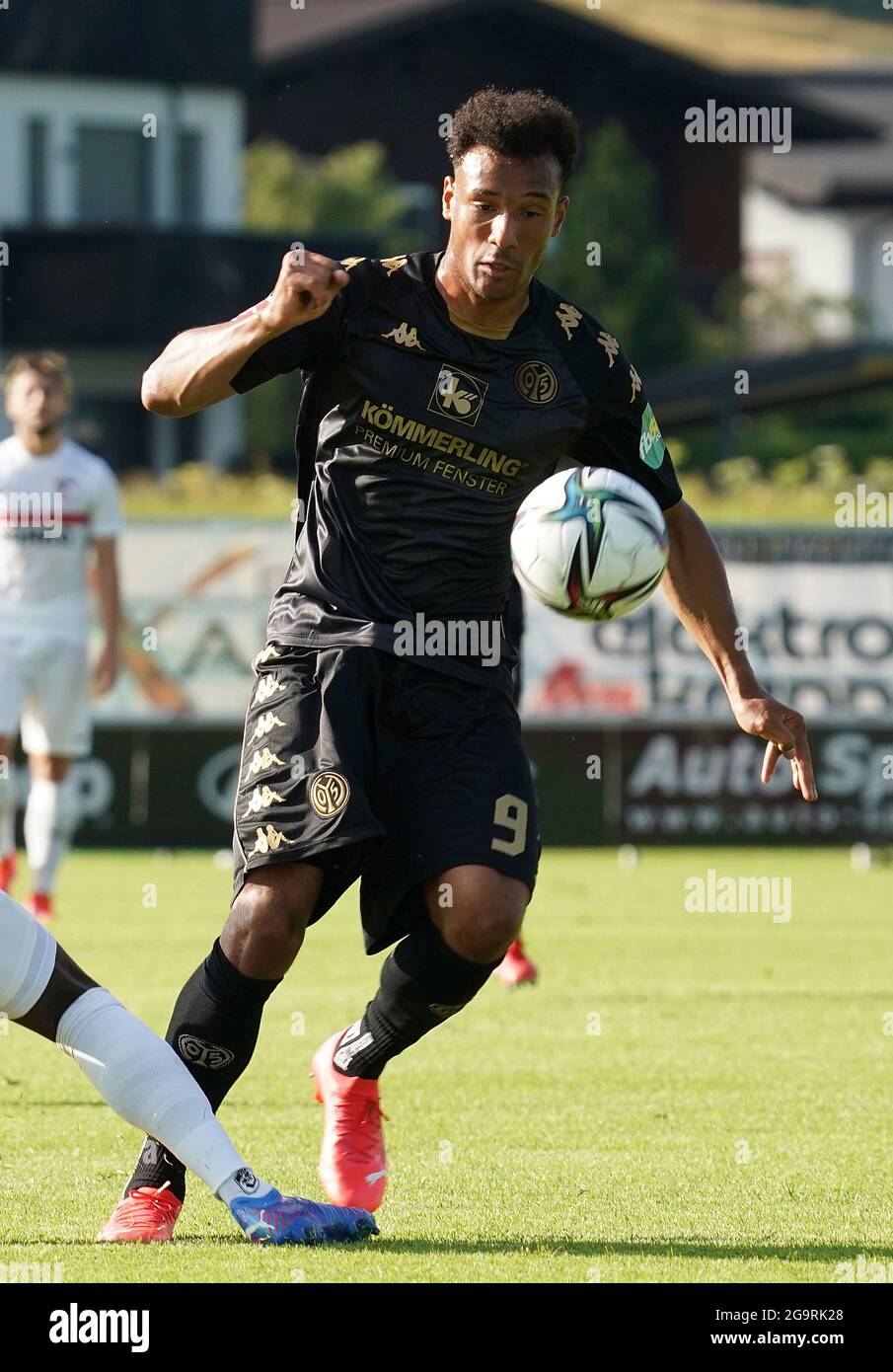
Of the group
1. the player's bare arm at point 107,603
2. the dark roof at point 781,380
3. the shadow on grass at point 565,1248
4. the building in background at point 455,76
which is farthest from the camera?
A: the building in background at point 455,76

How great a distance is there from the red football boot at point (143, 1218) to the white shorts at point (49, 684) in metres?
6.73

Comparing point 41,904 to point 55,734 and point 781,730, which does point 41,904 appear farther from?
point 781,730

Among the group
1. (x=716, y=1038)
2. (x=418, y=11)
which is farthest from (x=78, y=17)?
(x=716, y=1038)

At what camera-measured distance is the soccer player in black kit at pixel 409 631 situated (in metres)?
4.99

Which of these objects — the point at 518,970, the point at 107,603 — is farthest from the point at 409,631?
the point at 107,603

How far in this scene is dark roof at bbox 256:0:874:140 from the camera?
38.3 meters

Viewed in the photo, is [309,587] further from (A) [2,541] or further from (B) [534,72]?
(B) [534,72]

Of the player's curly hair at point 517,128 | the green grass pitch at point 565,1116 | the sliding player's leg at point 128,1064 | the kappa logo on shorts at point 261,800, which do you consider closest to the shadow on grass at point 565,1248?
the green grass pitch at point 565,1116

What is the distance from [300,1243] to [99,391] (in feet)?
84.1

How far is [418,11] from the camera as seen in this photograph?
38625mm

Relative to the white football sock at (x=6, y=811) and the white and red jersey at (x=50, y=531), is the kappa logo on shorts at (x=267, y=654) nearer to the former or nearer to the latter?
the white and red jersey at (x=50, y=531)

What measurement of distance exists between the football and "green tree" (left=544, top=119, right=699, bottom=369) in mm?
29439

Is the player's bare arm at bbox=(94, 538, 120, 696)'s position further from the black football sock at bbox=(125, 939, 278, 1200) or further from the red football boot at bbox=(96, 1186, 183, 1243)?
the red football boot at bbox=(96, 1186, 183, 1243)

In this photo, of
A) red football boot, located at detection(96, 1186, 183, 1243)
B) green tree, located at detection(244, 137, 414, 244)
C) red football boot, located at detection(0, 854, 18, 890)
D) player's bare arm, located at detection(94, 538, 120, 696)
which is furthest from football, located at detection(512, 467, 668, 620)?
green tree, located at detection(244, 137, 414, 244)
